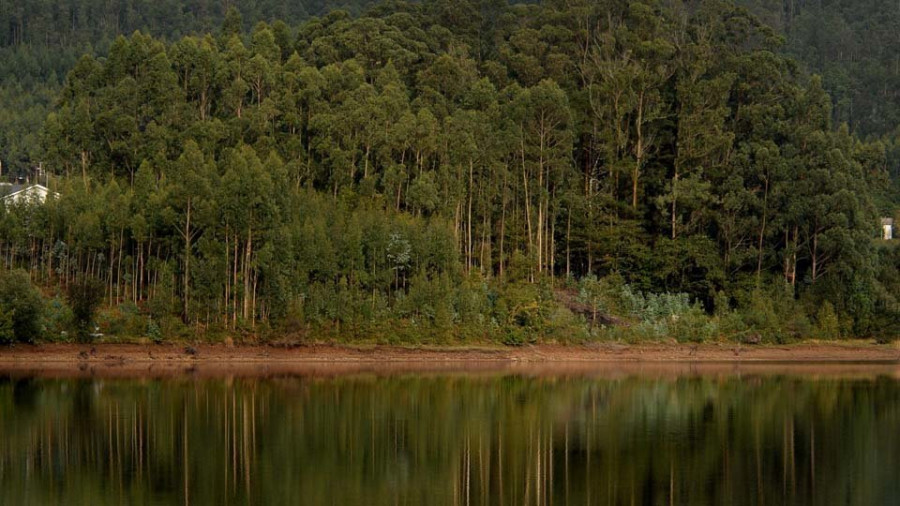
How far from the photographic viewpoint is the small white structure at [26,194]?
233ft

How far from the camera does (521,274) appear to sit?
75875 millimetres

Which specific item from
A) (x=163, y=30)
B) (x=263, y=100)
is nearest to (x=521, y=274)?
(x=263, y=100)

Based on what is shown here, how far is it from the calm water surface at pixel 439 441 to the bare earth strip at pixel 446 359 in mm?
3673

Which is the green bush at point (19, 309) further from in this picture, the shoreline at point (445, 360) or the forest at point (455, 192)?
the shoreline at point (445, 360)

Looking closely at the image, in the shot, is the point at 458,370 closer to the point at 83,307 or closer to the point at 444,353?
the point at 444,353

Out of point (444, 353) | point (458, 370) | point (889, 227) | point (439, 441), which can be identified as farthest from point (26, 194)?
point (889, 227)

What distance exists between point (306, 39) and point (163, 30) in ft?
298

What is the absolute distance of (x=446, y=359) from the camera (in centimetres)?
6625

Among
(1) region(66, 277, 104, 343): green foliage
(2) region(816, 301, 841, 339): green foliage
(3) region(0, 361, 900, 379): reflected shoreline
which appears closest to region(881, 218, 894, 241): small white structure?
(2) region(816, 301, 841, 339): green foliage

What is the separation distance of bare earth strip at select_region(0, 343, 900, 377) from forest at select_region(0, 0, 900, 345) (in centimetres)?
95

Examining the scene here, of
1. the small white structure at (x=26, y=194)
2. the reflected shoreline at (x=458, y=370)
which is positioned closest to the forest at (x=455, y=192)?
the small white structure at (x=26, y=194)

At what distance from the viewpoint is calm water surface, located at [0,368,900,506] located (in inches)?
1257

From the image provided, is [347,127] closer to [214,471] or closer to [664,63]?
[664,63]

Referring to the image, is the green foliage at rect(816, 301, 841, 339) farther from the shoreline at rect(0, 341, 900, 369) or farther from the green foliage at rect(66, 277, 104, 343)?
the green foliage at rect(66, 277, 104, 343)
